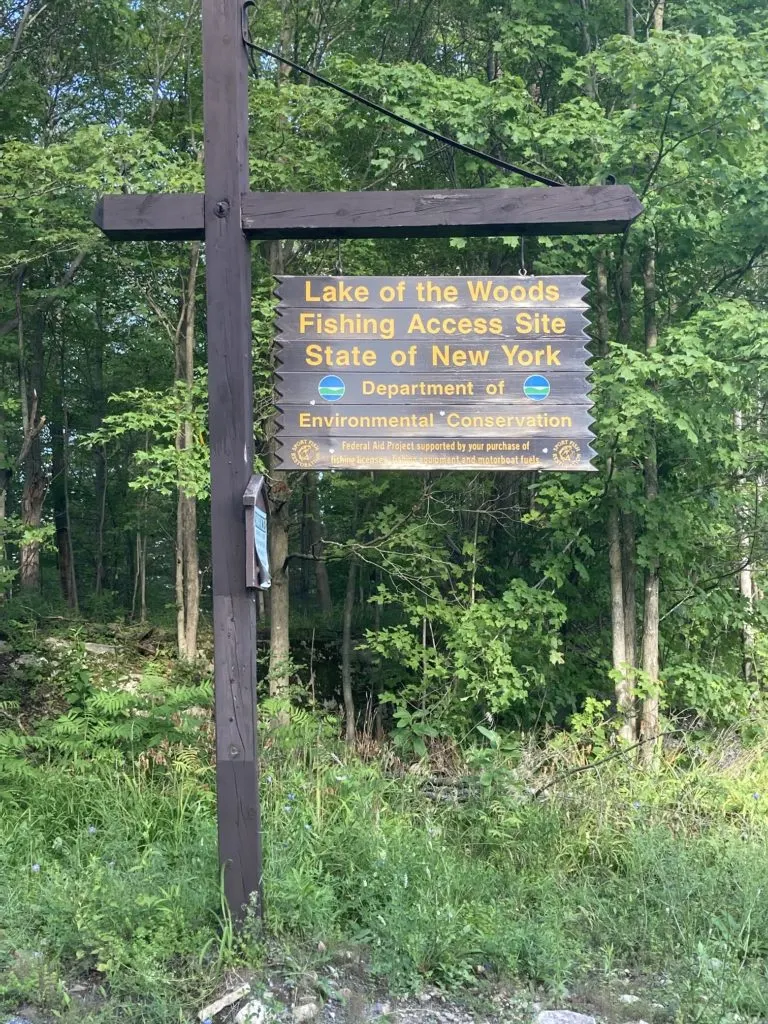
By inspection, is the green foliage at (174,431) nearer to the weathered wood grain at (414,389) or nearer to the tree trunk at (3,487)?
the tree trunk at (3,487)

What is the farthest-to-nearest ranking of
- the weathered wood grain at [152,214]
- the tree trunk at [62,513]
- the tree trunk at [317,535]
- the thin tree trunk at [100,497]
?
the thin tree trunk at [100,497] → the tree trunk at [62,513] → the tree trunk at [317,535] → the weathered wood grain at [152,214]

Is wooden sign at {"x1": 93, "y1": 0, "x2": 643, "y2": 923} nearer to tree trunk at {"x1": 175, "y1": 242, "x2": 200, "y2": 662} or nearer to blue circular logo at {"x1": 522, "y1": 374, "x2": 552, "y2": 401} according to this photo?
blue circular logo at {"x1": 522, "y1": 374, "x2": 552, "y2": 401}

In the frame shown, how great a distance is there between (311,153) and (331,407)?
6132mm

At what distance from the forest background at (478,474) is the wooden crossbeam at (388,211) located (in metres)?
3.11

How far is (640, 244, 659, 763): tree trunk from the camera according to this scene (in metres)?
7.82

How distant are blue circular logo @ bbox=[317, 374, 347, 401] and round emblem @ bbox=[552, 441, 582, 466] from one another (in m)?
1.04

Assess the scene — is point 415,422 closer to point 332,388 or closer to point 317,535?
point 332,388

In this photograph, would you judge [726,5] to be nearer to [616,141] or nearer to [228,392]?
[616,141]

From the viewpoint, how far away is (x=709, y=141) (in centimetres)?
643

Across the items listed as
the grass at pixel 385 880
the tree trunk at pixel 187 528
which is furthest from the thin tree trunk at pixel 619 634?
the tree trunk at pixel 187 528

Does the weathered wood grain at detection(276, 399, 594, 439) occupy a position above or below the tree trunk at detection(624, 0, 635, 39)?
below

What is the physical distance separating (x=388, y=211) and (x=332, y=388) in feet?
2.83

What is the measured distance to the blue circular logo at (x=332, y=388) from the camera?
3.55 meters

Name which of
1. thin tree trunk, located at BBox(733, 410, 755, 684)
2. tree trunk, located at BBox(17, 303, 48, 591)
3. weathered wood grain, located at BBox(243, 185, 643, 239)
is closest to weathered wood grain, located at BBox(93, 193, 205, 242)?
weathered wood grain, located at BBox(243, 185, 643, 239)
